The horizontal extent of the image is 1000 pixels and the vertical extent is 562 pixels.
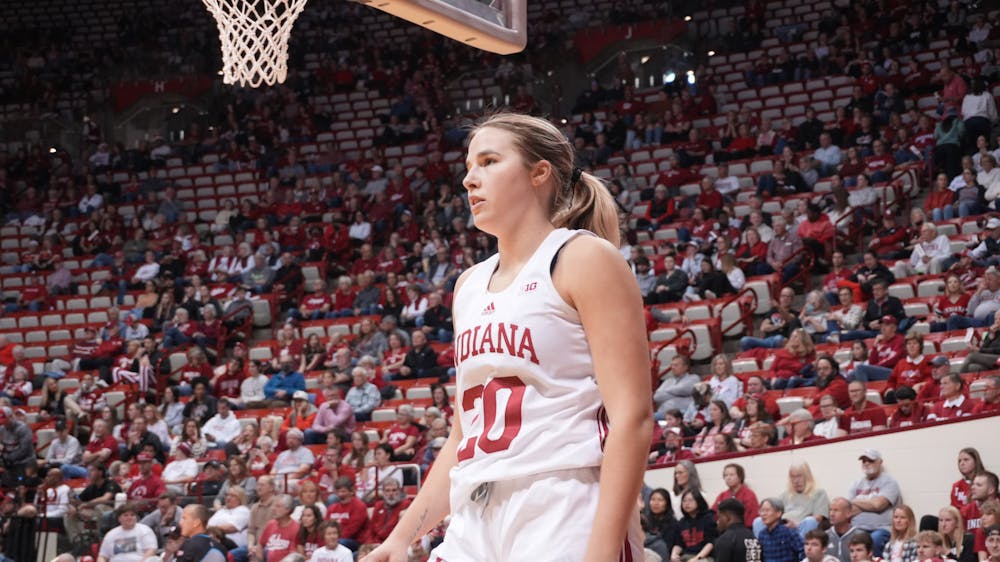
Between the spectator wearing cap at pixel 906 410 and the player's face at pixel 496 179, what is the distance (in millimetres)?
7998

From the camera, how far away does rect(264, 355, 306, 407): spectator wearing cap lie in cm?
1530

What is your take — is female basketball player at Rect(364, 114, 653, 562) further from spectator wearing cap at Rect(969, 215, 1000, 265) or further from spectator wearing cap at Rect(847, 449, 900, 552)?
spectator wearing cap at Rect(969, 215, 1000, 265)

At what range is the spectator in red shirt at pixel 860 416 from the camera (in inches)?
409

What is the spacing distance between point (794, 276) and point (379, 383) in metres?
4.90

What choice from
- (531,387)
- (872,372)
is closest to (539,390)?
(531,387)

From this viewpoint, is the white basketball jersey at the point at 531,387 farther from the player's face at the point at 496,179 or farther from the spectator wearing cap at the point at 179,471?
the spectator wearing cap at the point at 179,471

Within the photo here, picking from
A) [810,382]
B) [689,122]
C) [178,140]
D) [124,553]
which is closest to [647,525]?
[810,382]

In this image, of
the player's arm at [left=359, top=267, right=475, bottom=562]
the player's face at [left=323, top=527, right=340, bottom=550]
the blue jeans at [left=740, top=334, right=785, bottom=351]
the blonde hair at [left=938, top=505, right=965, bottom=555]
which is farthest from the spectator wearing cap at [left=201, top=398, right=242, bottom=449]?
the player's arm at [left=359, top=267, right=475, bottom=562]

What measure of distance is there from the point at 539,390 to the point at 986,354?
30.3 ft

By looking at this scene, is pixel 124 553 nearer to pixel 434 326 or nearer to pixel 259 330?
pixel 434 326

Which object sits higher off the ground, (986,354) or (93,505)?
(986,354)

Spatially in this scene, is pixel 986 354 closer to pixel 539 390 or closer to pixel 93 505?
pixel 93 505

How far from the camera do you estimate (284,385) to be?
15.5 m

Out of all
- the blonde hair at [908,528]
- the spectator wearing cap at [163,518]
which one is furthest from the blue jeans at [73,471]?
the blonde hair at [908,528]
